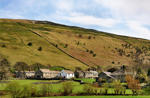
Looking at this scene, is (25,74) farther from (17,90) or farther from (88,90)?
(17,90)

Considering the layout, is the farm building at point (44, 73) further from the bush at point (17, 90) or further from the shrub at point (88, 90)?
the bush at point (17, 90)

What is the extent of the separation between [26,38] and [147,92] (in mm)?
125790

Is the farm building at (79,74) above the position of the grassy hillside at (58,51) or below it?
below

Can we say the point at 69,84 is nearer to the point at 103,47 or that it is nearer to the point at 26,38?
the point at 26,38

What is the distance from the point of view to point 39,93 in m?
62.5

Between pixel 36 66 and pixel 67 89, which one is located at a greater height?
pixel 67 89

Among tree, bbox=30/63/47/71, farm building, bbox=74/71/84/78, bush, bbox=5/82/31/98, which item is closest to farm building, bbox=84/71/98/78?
farm building, bbox=74/71/84/78

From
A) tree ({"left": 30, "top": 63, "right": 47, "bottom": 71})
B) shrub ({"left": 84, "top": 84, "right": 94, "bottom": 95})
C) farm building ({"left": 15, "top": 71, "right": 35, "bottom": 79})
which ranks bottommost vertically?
farm building ({"left": 15, "top": 71, "right": 35, "bottom": 79})

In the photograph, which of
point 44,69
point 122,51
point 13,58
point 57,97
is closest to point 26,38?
point 13,58

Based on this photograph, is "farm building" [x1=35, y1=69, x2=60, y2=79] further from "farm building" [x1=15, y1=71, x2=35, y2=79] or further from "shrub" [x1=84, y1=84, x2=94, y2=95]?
"shrub" [x1=84, y1=84, x2=94, y2=95]

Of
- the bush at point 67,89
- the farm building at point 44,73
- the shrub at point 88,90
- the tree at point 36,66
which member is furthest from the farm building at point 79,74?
the bush at point 67,89

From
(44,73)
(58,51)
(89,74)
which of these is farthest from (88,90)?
Answer: (58,51)

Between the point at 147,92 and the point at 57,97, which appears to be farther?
the point at 147,92

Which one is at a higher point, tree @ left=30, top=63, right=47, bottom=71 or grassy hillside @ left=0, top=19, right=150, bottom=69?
grassy hillside @ left=0, top=19, right=150, bottom=69
